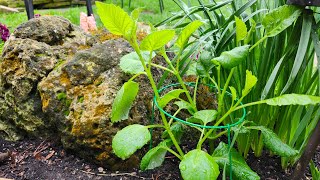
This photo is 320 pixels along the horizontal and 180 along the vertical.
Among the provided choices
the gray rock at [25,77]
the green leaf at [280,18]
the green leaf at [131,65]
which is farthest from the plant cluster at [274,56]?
the gray rock at [25,77]

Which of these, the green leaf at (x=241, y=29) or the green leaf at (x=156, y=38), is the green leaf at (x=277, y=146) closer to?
the green leaf at (x=241, y=29)

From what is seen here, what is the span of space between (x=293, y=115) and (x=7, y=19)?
205 inches

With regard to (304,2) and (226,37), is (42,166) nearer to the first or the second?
(226,37)

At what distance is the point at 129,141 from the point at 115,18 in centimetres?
46

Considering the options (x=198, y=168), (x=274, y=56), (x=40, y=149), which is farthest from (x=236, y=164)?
(x=40, y=149)

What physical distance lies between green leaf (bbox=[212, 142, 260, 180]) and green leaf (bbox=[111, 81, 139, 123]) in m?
0.43

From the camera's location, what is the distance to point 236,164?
1.60 metres

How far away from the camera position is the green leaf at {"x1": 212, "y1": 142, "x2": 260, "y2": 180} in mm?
1556

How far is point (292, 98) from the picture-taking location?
1.33 m

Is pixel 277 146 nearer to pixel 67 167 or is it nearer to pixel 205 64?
pixel 205 64

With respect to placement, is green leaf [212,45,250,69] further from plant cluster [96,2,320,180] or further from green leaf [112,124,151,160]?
green leaf [112,124,151,160]

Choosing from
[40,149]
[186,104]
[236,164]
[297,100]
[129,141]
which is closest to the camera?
[297,100]

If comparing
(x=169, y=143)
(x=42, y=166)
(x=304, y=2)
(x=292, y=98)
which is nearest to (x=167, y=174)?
(x=169, y=143)

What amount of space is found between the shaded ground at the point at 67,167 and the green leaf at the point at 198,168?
0.50 meters
